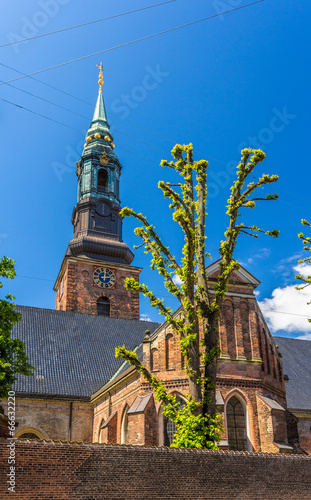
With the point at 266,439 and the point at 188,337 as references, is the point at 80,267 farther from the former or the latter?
the point at 188,337

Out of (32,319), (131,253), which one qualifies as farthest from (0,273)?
(131,253)

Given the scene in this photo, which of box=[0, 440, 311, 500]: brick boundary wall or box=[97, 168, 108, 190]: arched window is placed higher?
box=[97, 168, 108, 190]: arched window

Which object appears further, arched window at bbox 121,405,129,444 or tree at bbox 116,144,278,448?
arched window at bbox 121,405,129,444

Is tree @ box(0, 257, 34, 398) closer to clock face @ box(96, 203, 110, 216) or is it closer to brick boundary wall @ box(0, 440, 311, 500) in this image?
brick boundary wall @ box(0, 440, 311, 500)

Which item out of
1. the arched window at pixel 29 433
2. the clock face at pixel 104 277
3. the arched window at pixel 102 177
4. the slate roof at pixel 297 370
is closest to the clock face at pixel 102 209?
the arched window at pixel 102 177

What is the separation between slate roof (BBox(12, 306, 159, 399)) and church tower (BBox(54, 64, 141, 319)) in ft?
15.4

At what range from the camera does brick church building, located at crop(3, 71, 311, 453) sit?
68.2 feet

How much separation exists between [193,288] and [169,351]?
6.51 meters

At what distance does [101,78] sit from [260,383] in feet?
137

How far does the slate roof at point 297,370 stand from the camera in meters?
32.3

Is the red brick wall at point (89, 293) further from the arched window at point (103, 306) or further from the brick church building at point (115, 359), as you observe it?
the arched window at point (103, 306)

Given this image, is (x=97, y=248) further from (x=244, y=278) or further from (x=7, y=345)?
(x=7, y=345)

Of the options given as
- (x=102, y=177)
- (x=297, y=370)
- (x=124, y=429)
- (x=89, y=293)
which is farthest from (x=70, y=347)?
(x=102, y=177)

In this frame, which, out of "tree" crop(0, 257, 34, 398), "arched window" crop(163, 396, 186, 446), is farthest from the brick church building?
"tree" crop(0, 257, 34, 398)
